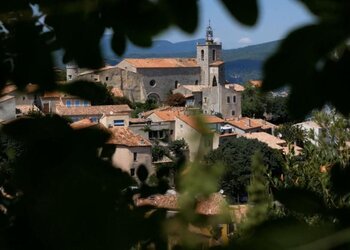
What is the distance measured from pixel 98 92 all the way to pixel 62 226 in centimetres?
34

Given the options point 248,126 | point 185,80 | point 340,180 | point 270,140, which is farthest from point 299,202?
point 185,80

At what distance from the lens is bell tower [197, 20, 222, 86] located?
50.9 metres

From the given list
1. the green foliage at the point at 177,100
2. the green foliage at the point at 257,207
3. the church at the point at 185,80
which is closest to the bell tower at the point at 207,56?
the church at the point at 185,80

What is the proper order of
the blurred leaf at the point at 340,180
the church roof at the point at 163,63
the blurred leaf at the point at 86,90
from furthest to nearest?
1. the church roof at the point at 163,63
2. the blurred leaf at the point at 86,90
3. the blurred leaf at the point at 340,180

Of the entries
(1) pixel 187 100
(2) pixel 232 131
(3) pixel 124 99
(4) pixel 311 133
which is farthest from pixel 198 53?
(4) pixel 311 133

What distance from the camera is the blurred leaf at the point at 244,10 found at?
71 cm

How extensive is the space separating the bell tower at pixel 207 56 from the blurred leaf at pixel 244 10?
50.0 meters

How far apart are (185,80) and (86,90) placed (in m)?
49.1

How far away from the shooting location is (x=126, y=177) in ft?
3.90

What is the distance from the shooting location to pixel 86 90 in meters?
1.10

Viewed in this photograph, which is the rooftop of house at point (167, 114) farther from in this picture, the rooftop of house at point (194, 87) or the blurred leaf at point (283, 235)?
the blurred leaf at point (283, 235)

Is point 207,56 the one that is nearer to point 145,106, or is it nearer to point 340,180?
point 145,106

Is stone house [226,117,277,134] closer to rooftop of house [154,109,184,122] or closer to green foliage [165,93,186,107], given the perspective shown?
rooftop of house [154,109,184,122]

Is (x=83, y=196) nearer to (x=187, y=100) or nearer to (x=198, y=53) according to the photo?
(x=187, y=100)
